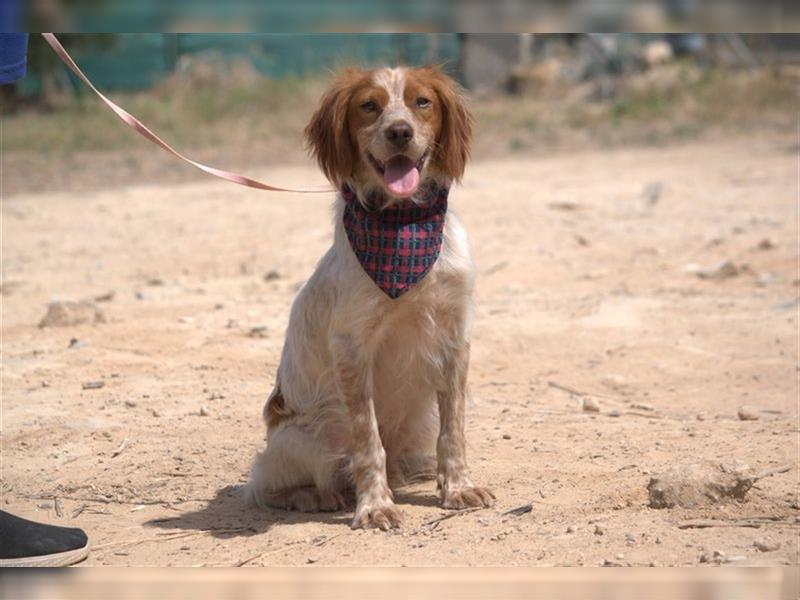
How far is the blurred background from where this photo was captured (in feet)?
45.3

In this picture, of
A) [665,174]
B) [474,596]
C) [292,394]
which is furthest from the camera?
[665,174]

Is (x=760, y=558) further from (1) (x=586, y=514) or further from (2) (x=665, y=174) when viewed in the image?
(2) (x=665, y=174)

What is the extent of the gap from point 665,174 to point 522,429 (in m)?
6.09

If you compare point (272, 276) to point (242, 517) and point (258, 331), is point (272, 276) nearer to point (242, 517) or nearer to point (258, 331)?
point (258, 331)

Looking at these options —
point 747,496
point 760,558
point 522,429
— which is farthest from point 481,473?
point 760,558

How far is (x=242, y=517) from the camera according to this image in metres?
4.64

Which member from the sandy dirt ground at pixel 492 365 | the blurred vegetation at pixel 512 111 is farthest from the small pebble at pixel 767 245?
the blurred vegetation at pixel 512 111

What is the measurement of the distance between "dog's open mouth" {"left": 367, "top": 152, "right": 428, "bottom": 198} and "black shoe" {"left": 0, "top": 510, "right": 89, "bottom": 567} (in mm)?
1660

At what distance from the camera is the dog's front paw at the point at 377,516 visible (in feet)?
14.2

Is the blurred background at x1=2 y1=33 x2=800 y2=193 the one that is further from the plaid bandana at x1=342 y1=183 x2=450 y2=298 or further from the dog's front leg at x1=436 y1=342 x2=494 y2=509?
the dog's front leg at x1=436 y1=342 x2=494 y2=509

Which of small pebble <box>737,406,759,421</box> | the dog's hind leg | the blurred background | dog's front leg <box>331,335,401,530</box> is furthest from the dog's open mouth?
the blurred background

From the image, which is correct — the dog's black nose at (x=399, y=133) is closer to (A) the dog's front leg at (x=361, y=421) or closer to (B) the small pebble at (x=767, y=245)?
(A) the dog's front leg at (x=361, y=421)

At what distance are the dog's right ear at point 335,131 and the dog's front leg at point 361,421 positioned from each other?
0.65 metres

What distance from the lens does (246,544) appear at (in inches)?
166
